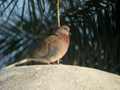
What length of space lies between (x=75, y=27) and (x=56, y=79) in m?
2.22

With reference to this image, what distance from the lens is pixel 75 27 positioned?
526 centimetres

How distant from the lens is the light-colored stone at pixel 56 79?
299 cm

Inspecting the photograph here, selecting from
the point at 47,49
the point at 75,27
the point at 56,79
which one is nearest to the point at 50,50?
the point at 47,49

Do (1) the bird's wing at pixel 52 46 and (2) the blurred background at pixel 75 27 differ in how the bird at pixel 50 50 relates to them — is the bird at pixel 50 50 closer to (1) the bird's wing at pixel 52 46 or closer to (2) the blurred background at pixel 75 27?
(1) the bird's wing at pixel 52 46

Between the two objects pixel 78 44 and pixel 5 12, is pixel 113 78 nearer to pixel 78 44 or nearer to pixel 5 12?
pixel 78 44

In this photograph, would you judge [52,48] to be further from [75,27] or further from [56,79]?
[75,27]

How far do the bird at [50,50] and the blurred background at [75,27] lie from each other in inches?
31.5

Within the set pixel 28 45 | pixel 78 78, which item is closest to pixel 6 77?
pixel 78 78

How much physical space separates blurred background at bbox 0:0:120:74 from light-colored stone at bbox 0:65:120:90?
166cm

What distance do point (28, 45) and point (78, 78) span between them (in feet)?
5.64

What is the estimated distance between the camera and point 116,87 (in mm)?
3033

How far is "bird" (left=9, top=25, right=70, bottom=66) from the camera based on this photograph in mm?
3953

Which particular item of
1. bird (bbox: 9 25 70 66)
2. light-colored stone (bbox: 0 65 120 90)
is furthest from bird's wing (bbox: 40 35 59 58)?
light-colored stone (bbox: 0 65 120 90)

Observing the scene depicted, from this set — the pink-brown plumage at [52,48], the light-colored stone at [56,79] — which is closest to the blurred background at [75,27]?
the pink-brown plumage at [52,48]
